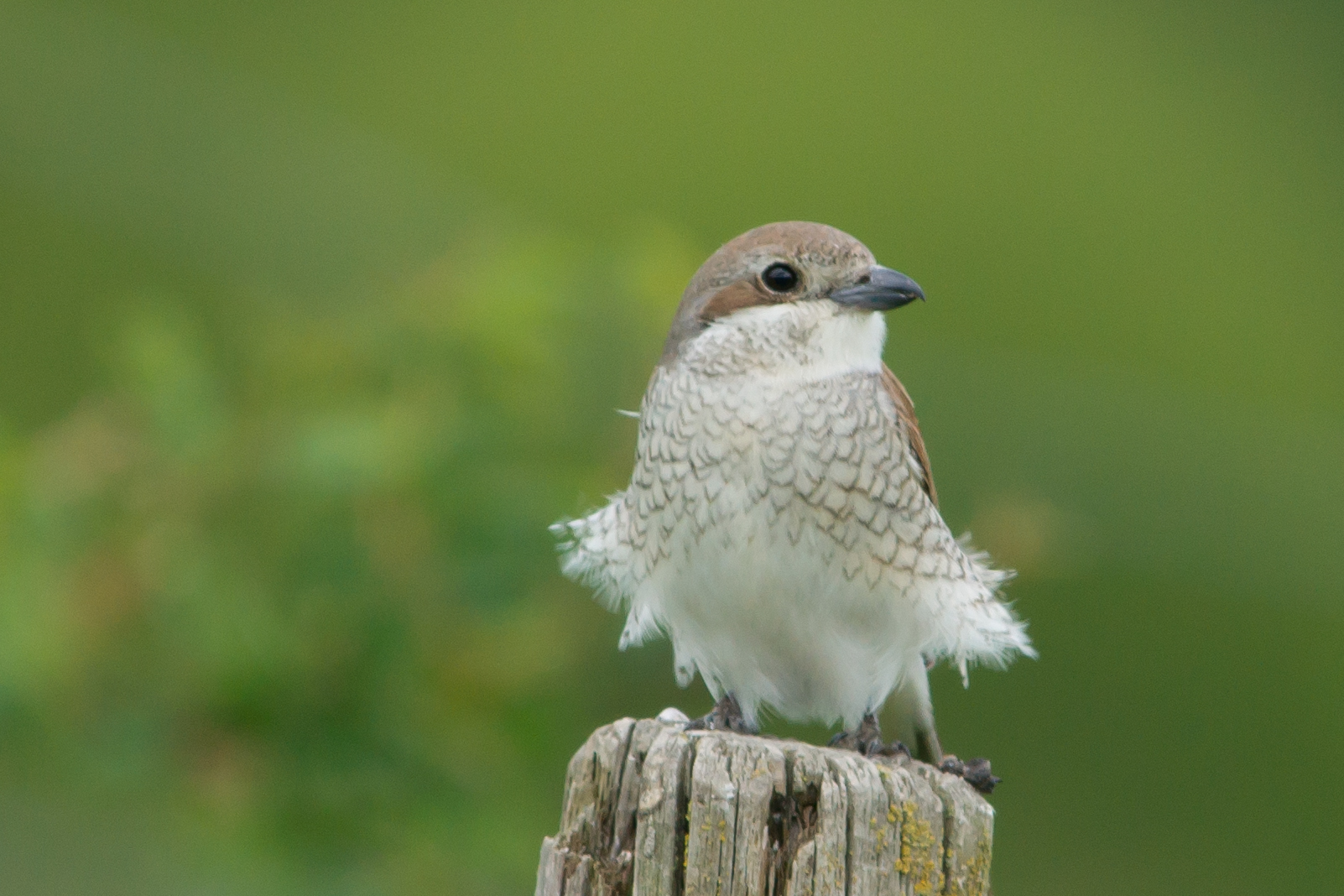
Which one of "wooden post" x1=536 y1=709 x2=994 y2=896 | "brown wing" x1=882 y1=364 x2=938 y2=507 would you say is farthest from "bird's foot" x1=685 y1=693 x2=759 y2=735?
"wooden post" x1=536 y1=709 x2=994 y2=896

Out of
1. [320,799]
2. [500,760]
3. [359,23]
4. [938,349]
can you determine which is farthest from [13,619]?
[359,23]

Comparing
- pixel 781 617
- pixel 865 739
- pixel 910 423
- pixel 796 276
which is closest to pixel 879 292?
pixel 796 276

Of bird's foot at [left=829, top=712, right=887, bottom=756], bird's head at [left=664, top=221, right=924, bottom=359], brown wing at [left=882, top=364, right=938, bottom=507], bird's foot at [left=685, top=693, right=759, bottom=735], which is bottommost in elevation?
bird's foot at [left=829, top=712, right=887, bottom=756]

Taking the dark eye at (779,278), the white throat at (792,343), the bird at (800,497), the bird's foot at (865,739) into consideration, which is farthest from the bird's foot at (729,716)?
the dark eye at (779,278)

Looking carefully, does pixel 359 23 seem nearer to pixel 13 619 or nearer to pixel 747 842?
pixel 13 619

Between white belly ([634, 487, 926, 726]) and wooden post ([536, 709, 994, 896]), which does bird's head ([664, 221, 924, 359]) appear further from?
wooden post ([536, 709, 994, 896])

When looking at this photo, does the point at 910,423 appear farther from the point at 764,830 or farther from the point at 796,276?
the point at 764,830

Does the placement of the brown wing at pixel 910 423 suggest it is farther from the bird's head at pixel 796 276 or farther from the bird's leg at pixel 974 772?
the bird's leg at pixel 974 772
